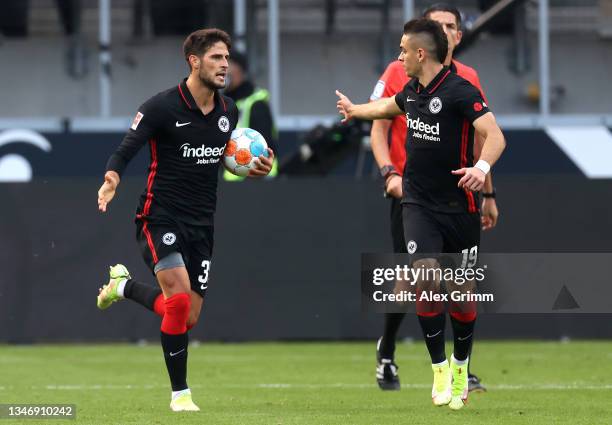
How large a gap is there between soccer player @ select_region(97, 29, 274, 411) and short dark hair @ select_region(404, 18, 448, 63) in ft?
3.56

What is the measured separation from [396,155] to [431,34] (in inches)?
59.2

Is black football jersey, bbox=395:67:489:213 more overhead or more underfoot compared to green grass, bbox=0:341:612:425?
more overhead

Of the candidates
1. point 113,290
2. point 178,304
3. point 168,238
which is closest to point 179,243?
point 168,238

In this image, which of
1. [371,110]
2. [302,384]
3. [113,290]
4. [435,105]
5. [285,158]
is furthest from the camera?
[285,158]

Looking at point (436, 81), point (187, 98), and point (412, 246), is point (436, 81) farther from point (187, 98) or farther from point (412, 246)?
point (187, 98)

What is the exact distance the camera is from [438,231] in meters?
8.03

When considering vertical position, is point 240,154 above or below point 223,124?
below

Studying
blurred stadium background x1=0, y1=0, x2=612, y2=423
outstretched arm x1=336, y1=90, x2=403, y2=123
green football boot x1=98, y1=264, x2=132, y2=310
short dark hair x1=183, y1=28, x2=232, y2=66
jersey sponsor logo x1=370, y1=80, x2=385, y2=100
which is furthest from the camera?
blurred stadium background x1=0, y1=0, x2=612, y2=423

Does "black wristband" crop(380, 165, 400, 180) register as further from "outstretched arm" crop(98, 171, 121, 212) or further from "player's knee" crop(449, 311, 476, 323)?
"outstretched arm" crop(98, 171, 121, 212)

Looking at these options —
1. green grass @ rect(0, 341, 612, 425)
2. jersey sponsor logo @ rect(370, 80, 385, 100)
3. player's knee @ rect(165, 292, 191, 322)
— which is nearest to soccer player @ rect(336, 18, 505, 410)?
green grass @ rect(0, 341, 612, 425)

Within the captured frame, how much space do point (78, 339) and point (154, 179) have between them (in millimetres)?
5100

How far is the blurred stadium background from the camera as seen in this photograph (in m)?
12.8

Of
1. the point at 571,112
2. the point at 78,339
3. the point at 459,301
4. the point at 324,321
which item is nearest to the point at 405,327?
the point at 324,321

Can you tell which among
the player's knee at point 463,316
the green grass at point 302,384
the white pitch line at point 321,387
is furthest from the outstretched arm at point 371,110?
the white pitch line at point 321,387
